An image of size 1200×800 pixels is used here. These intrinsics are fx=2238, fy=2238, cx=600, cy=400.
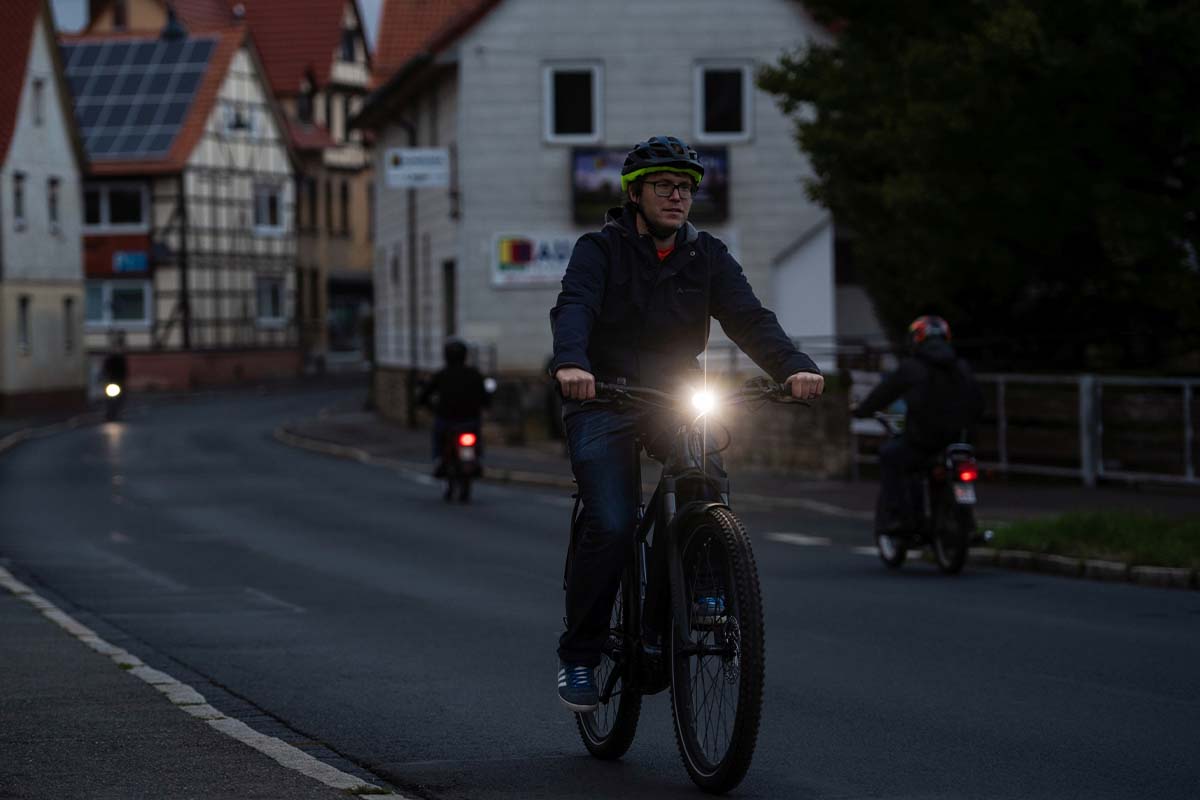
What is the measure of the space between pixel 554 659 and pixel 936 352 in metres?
5.46

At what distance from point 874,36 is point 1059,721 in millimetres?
17851

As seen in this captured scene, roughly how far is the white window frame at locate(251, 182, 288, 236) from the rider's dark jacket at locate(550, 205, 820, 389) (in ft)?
228

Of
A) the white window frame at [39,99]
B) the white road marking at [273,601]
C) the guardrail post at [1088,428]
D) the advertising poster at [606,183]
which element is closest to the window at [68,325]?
the white window frame at [39,99]

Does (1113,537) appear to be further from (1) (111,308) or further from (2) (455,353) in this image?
(1) (111,308)

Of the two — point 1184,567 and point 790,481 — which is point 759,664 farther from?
point 790,481

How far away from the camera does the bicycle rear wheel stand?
274 inches

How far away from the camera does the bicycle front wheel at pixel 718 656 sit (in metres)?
6.12

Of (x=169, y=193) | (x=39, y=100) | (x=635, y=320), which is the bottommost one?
(x=635, y=320)

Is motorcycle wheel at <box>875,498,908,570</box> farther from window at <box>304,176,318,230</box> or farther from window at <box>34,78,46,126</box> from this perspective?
window at <box>304,176,318,230</box>

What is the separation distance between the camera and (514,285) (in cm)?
4122

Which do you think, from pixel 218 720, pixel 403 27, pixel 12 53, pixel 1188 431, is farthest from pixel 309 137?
pixel 218 720

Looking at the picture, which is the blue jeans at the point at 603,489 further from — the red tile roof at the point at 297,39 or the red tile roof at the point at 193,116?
the red tile roof at the point at 297,39

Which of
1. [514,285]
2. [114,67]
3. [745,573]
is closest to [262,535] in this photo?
[745,573]

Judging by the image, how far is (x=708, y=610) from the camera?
→ 21.1 feet
